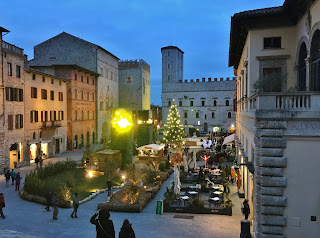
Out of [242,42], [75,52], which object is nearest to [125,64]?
[75,52]

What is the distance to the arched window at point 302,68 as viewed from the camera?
1388cm

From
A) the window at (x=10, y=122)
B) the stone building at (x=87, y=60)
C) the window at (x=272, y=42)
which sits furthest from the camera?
the stone building at (x=87, y=60)

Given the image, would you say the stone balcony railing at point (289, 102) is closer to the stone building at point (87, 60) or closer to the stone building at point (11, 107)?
the stone building at point (11, 107)

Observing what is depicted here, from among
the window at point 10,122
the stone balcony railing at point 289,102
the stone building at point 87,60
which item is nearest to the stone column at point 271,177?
the stone balcony railing at point 289,102

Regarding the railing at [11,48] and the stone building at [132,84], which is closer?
the railing at [11,48]

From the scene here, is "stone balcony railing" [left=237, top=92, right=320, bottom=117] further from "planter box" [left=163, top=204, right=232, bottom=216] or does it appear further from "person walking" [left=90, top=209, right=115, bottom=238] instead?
"planter box" [left=163, top=204, right=232, bottom=216]

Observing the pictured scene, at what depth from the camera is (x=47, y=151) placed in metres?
35.3

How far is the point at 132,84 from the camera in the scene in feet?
208

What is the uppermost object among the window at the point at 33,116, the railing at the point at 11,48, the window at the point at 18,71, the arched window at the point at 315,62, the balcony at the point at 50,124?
the railing at the point at 11,48

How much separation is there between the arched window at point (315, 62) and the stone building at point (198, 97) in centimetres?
5748

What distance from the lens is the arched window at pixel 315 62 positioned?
11734mm

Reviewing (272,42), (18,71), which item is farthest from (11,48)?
(272,42)

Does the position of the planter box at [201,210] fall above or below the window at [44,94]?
below

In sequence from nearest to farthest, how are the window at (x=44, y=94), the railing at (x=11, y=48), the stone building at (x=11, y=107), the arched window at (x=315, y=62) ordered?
the arched window at (x=315, y=62) < the stone building at (x=11, y=107) < the railing at (x=11, y=48) < the window at (x=44, y=94)
